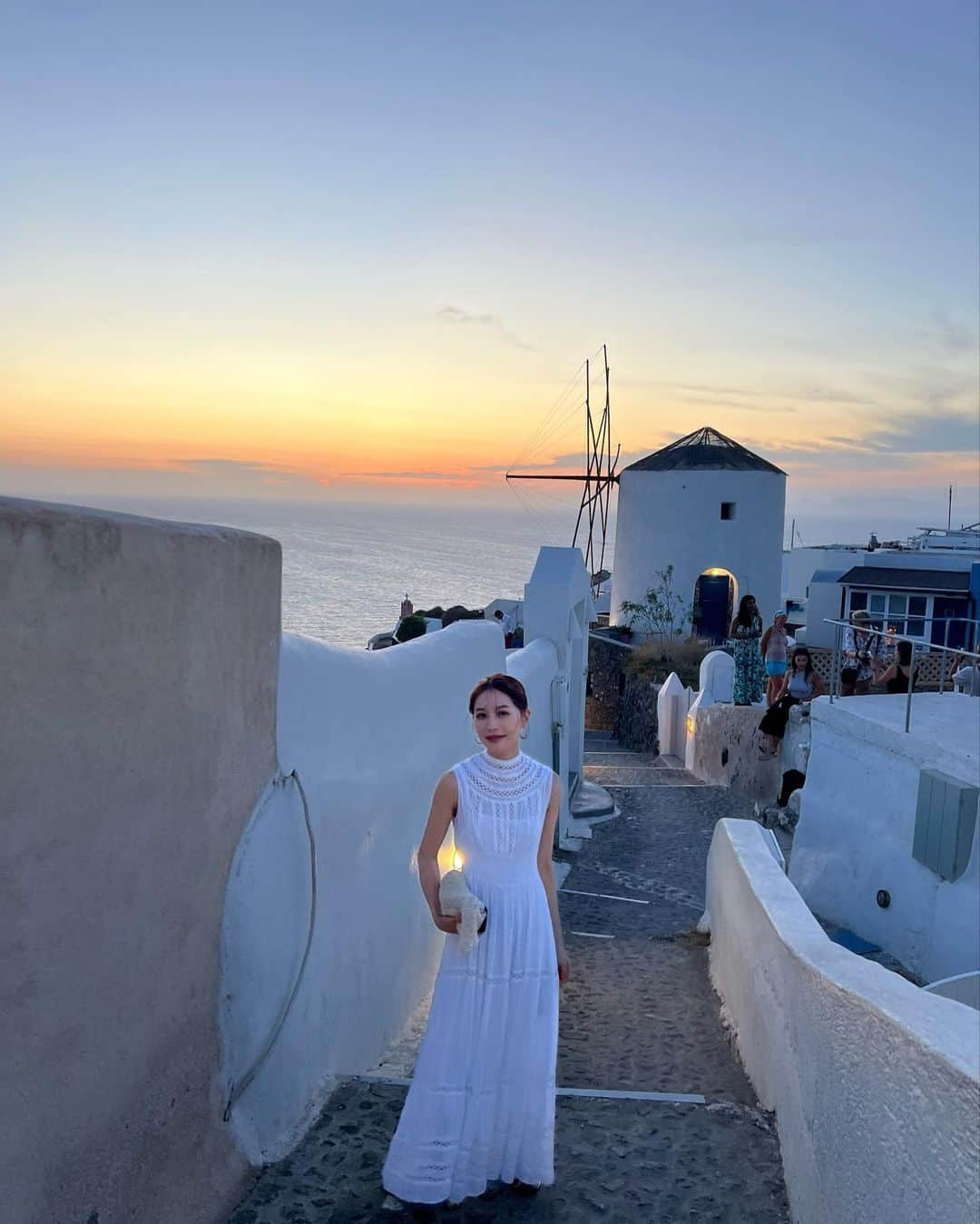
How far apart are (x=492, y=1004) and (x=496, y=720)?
0.75 meters

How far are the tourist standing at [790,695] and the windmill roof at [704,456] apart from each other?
17.1 m

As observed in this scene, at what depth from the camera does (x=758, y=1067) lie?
3797mm

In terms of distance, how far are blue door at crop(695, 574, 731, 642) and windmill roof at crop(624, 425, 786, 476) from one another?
9.84 feet

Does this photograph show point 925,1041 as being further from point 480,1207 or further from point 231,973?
point 231,973

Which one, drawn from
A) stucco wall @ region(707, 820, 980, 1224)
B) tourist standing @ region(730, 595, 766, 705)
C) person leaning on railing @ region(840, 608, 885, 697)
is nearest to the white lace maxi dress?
stucco wall @ region(707, 820, 980, 1224)

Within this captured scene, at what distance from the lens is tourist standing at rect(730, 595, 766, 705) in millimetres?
14984

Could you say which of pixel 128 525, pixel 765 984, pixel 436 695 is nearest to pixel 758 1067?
pixel 765 984

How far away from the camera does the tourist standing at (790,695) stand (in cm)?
1229

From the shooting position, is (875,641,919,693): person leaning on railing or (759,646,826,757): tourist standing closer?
(875,641,919,693): person leaning on railing

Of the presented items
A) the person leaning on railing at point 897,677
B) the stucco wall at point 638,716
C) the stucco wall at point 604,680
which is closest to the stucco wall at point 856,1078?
the person leaning on railing at point 897,677

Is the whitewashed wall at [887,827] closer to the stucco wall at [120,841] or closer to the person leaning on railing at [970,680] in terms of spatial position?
the person leaning on railing at [970,680]

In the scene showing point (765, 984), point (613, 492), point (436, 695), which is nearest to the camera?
point (765, 984)

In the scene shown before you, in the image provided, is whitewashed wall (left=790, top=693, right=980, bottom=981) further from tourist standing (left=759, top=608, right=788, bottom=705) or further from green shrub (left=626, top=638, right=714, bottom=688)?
green shrub (left=626, top=638, right=714, bottom=688)

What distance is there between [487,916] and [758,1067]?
151cm
